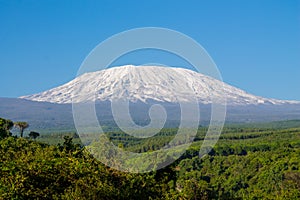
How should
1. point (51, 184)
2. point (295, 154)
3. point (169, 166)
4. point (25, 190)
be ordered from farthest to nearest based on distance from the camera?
point (295, 154), point (169, 166), point (51, 184), point (25, 190)

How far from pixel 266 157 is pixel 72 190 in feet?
156

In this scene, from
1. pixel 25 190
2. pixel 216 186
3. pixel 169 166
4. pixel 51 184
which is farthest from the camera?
pixel 216 186

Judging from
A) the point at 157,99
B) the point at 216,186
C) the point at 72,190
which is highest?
the point at 157,99

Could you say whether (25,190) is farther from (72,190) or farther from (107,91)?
(107,91)

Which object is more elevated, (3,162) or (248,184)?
(3,162)

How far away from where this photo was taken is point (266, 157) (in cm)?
5869

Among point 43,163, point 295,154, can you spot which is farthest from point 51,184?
point 295,154

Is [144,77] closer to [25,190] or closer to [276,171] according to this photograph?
[276,171]

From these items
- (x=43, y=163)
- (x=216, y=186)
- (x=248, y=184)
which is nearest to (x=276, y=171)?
(x=248, y=184)

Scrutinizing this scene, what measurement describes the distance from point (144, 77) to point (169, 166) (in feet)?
467

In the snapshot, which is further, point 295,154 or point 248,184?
point 295,154

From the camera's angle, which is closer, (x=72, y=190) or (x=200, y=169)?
(x=72, y=190)

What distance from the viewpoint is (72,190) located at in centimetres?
1380

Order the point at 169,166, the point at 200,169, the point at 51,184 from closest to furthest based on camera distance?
the point at 51,184, the point at 169,166, the point at 200,169
